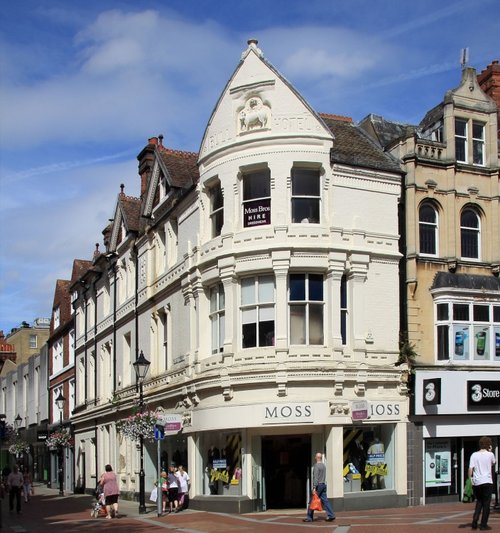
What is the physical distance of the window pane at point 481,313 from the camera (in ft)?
94.6

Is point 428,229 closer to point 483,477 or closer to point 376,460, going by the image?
point 376,460

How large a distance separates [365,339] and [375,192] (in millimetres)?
4672

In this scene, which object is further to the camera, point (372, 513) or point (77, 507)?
point (77, 507)

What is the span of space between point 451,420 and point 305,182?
28.5 feet

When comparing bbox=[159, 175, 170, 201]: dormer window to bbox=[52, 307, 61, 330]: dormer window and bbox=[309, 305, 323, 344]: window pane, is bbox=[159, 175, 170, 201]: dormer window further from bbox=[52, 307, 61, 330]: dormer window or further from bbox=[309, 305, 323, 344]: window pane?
bbox=[52, 307, 61, 330]: dormer window

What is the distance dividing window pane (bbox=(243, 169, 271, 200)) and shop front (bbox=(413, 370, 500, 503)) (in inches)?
288

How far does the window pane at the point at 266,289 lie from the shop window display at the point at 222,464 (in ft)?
13.8

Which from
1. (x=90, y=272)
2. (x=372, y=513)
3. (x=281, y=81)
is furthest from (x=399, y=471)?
(x=90, y=272)

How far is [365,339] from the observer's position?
89.1 ft

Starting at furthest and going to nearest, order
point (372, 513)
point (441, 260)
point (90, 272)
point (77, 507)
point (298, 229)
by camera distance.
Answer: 1. point (90, 272)
2. point (77, 507)
3. point (441, 260)
4. point (298, 229)
5. point (372, 513)

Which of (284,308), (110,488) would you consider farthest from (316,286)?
(110,488)

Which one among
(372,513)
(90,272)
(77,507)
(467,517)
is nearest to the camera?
(467,517)

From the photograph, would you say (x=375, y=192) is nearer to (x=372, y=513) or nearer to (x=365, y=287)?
(x=365, y=287)

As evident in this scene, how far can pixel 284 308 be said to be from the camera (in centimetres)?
2652
